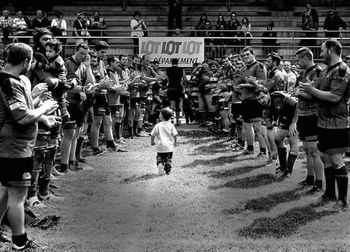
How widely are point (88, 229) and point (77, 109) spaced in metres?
3.41

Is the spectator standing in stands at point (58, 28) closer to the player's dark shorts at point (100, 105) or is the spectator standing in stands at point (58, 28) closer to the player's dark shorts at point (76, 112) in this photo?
the player's dark shorts at point (100, 105)

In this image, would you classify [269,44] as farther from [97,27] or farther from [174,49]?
[97,27]

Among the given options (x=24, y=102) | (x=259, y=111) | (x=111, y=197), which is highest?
(x=24, y=102)

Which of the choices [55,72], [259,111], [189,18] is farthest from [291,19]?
[55,72]

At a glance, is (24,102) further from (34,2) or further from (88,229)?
(34,2)

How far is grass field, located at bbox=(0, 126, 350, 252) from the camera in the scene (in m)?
6.04

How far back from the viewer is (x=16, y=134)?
216 inches

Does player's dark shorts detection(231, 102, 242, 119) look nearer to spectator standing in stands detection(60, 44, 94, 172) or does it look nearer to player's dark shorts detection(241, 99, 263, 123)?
player's dark shorts detection(241, 99, 263, 123)

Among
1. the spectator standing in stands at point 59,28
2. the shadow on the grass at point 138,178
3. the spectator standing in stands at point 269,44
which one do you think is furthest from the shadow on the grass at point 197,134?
the spectator standing in stands at point 269,44

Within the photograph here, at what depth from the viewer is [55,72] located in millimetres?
7711

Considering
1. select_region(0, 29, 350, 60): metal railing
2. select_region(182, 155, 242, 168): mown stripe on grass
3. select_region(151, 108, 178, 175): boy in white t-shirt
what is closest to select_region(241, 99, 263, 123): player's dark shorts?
select_region(182, 155, 242, 168): mown stripe on grass

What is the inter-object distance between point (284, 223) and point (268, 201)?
1054 mm

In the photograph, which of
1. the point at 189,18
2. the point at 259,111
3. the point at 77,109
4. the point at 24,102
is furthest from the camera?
the point at 189,18

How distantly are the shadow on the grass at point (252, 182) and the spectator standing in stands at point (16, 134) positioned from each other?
376cm
